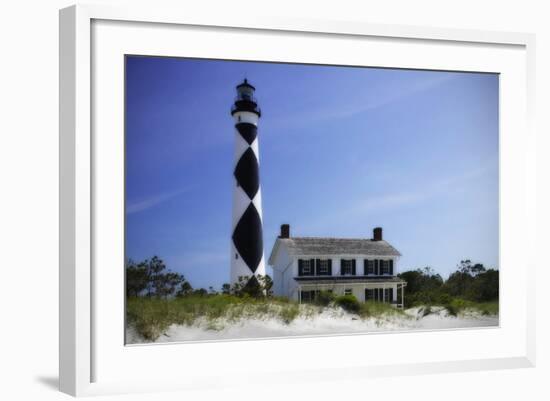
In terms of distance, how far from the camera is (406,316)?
5539mm

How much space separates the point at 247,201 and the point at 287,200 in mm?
427

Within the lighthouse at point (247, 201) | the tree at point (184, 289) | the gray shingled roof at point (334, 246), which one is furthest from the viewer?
the gray shingled roof at point (334, 246)

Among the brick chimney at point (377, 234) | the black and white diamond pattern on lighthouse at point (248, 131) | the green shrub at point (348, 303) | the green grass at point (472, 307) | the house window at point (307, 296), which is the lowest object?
the green grass at point (472, 307)

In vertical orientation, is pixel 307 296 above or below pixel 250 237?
below

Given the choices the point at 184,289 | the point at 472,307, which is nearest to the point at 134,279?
the point at 184,289

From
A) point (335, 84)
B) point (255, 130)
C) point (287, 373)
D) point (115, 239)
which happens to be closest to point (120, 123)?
point (115, 239)

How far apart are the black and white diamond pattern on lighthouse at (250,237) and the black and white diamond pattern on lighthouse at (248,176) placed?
0.53 feet

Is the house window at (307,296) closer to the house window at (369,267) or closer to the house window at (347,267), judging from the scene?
the house window at (347,267)

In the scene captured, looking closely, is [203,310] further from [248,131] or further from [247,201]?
[248,131]

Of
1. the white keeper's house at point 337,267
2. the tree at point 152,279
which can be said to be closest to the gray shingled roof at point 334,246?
the white keeper's house at point 337,267

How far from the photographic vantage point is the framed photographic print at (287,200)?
4613mm

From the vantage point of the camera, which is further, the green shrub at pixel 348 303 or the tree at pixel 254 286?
the green shrub at pixel 348 303

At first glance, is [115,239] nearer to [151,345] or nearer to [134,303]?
[134,303]

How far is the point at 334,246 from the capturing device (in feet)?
18.8
